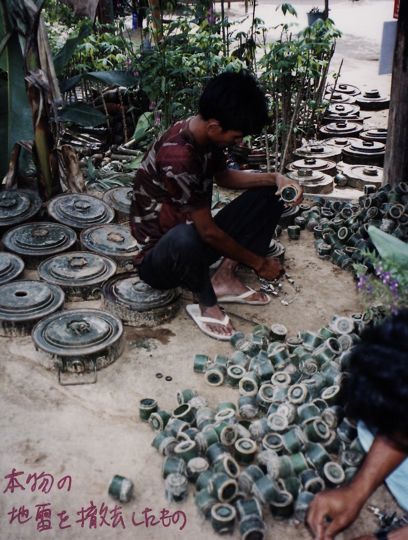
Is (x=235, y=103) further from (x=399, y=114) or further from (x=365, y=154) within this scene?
(x=365, y=154)

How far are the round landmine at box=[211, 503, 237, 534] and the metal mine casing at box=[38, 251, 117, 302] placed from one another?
189 centimetres

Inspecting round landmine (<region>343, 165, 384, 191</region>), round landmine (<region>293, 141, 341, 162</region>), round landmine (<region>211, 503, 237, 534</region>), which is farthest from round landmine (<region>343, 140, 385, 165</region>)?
round landmine (<region>211, 503, 237, 534</region>)

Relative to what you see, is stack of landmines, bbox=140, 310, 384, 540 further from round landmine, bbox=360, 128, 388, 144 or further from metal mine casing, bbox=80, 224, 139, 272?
round landmine, bbox=360, 128, 388, 144

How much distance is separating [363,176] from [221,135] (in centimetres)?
340

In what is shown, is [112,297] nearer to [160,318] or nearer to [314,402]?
[160,318]

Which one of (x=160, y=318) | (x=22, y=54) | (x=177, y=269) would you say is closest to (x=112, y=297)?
(x=160, y=318)

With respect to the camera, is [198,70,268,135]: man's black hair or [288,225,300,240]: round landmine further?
[288,225,300,240]: round landmine

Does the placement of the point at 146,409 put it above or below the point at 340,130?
above

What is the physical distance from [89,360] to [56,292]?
742 mm

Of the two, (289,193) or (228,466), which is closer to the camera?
(228,466)

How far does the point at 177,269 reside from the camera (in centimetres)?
328

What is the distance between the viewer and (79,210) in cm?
457

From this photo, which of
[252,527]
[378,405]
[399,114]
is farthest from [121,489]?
[399,114]

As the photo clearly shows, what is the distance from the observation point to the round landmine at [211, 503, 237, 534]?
2.20m
